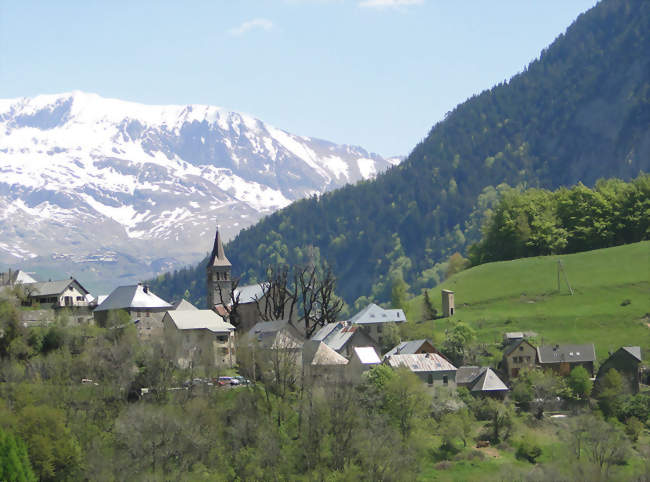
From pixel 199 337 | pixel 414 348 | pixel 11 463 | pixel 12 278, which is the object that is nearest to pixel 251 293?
pixel 12 278

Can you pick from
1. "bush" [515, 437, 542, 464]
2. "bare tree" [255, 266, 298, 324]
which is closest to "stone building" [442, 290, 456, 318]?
"bare tree" [255, 266, 298, 324]

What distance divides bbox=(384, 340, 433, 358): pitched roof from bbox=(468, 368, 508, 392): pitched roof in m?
8.48

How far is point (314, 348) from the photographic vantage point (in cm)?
12912

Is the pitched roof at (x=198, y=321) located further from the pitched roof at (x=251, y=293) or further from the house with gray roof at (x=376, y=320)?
the pitched roof at (x=251, y=293)

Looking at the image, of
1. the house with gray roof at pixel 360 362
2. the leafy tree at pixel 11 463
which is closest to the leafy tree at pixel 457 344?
the house with gray roof at pixel 360 362

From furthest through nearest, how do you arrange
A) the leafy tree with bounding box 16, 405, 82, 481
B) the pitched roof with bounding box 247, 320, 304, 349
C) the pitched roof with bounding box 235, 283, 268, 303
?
the pitched roof with bounding box 235, 283, 268, 303, the pitched roof with bounding box 247, 320, 304, 349, the leafy tree with bounding box 16, 405, 82, 481

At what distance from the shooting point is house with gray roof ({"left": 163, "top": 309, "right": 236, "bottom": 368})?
12512 centimetres

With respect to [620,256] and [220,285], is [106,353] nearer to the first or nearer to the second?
[220,285]

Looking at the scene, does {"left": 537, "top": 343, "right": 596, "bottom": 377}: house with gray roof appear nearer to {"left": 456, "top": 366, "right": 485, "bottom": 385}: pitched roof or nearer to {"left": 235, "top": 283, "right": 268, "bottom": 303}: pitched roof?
{"left": 456, "top": 366, "right": 485, "bottom": 385}: pitched roof

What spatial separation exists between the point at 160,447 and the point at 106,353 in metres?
23.6

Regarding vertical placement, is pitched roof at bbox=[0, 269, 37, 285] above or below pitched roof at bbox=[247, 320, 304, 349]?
above

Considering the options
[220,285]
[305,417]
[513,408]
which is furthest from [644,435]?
[220,285]

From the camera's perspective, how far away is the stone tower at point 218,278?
181250 mm

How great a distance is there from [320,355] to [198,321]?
19310 millimetres
